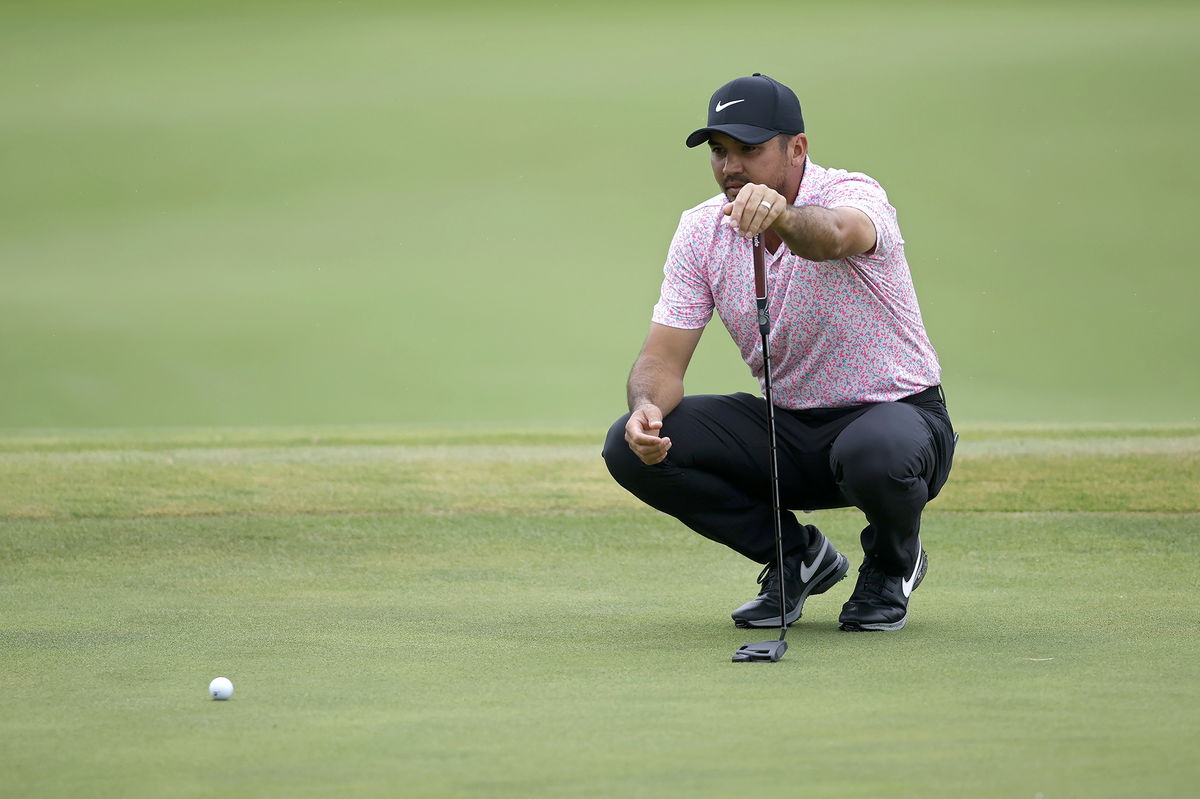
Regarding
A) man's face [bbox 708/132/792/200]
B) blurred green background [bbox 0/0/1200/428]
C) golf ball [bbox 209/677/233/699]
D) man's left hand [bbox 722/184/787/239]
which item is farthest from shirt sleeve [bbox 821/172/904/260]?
blurred green background [bbox 0/0/1200/428]

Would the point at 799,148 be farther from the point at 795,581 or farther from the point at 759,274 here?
the point at 795,581

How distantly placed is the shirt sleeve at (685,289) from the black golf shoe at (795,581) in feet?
1.86

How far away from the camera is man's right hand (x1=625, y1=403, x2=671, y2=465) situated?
124 inches

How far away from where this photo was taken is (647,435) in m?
3.16

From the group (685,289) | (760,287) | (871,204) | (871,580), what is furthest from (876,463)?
(685,289)

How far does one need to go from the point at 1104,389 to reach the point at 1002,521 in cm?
745

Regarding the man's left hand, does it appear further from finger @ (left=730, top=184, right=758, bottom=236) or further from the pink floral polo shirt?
the pink floral polo shirt

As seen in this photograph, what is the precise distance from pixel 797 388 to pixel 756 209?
683 mm

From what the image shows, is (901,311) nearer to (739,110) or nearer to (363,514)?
(739,110)

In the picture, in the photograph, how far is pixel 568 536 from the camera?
200 inches

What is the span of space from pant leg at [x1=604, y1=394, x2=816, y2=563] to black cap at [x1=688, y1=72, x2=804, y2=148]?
641mm

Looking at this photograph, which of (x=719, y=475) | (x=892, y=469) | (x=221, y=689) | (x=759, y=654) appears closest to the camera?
(x=221, y=689)

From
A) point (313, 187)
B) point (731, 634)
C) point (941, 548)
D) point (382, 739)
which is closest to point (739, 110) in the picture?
point (731, 634)

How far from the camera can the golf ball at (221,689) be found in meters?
2.34
